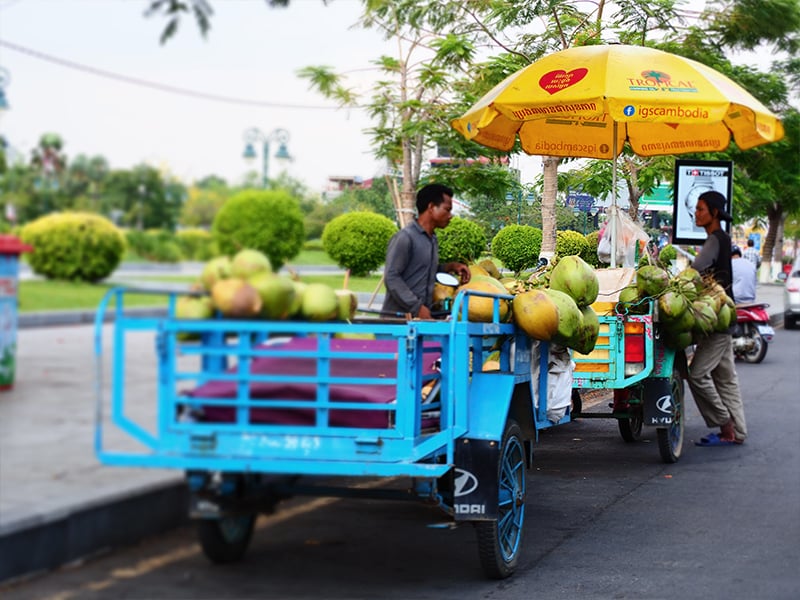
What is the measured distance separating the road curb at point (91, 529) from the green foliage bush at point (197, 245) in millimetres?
863

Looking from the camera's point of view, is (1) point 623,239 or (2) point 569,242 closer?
(1) point 623,239

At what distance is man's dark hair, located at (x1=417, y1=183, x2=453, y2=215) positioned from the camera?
6.24m

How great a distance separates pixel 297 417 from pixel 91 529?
89 cm

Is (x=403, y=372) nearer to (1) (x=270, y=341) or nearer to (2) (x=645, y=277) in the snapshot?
(1) (x=270, y=341)

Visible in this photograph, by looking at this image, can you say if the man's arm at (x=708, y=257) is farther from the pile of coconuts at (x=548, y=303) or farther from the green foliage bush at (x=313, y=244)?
the green foliage bush at (x=313, y=244)

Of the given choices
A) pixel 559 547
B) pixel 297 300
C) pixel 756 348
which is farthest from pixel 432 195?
pixel 756 348

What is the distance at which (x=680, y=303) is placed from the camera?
8.62 metres

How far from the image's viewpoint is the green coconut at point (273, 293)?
4.34m

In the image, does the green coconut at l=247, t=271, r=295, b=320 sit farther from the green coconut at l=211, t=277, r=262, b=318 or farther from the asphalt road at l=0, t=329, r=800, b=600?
the asphalt road at l=0, t=329, r=800, b=600

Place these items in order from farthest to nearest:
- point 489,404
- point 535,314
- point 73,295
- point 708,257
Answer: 1. point 708,257
2. point 535,314
3. point 489,404
4. point 73,295

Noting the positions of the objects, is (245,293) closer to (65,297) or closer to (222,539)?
(65,297)

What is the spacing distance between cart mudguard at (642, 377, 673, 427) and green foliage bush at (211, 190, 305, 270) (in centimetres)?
460

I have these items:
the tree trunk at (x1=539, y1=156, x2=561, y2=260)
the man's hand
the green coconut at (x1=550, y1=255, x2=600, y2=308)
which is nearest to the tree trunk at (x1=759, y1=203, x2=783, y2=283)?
the tree trunk at (x1=539, y1=156, x2=561, y2=260)

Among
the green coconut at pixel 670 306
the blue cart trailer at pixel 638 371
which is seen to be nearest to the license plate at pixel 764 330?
the blue cart trailer at pixel 638 371
